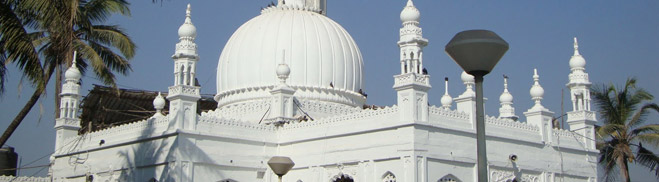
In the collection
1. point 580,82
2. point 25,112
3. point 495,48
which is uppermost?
point 580,82

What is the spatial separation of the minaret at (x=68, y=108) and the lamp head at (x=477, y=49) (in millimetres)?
22837

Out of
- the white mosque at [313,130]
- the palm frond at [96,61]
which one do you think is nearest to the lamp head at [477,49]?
the white mosque at [313,130]

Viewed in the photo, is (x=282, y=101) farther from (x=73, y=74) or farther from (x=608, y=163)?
(x=608, y=163)

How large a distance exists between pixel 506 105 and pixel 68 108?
51.4ft

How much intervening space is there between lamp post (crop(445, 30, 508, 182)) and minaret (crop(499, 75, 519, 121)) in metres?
19.1

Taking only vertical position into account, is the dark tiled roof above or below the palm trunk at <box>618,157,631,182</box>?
above

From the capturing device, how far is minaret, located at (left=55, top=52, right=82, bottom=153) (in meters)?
29.3

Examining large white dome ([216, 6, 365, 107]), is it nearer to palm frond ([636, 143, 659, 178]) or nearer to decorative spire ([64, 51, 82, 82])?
decorative spire ([64, 51, 82, 82])

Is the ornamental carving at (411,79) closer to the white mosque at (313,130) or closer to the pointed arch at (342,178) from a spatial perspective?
the white mosque at (313,130)

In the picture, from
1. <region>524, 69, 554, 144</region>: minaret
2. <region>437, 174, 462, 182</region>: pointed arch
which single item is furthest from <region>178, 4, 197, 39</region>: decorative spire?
<region>524, 69, 554, 144</region>: minaret

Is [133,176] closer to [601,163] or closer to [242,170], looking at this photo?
[242,170]

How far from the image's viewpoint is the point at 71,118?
29.6m

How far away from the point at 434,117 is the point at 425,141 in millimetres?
912

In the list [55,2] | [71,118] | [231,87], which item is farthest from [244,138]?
[55,2]
